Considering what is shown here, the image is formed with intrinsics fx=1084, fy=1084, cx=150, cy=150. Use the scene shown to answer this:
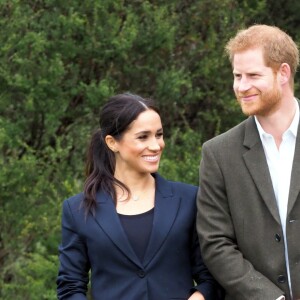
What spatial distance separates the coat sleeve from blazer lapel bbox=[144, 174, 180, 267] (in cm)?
13

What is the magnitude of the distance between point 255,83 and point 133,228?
2.80 feet

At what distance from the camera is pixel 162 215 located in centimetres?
488

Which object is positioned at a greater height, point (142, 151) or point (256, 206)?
point (142, 151)

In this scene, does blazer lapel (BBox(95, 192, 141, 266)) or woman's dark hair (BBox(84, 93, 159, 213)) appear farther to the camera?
woman's dark hair (BBox(84, 93, 159, 213))

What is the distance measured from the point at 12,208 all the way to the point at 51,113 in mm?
928

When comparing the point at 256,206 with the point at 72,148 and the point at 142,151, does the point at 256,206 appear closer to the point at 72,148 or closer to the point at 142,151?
the point at 142,151

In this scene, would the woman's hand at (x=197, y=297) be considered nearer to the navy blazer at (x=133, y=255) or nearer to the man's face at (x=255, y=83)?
the navy blazer at (x=133, y=255)

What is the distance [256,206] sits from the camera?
4.79 m

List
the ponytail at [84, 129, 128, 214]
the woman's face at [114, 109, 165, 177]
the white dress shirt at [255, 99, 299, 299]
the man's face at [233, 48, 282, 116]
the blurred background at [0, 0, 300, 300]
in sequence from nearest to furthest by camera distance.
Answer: the man's face at [233, 48, 282, 116], the white dress shirt at [255, 99, 299, 299], the woman's face at [114, 109, 165, 177], the ponytail at [84, 129, 128, 214], the blurred background at [0, 0, 300, 300]

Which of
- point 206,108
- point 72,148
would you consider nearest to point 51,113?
point 72,148

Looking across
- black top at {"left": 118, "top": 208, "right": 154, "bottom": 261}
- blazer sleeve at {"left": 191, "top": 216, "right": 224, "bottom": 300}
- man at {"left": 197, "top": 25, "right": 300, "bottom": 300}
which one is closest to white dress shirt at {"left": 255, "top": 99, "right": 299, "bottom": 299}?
man at {"left": 197, "top": 25, "right": 300, "bottom": 300}

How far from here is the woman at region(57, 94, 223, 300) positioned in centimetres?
485

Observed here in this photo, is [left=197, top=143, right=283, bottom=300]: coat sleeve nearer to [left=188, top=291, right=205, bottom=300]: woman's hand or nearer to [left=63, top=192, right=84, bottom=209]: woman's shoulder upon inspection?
[left=188, top=291, right=205, bottom=300]: woman's hand

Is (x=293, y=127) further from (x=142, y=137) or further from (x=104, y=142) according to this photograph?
(x=104, y=142)
